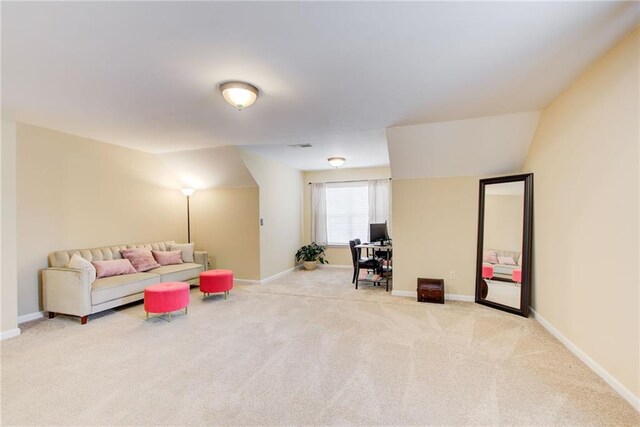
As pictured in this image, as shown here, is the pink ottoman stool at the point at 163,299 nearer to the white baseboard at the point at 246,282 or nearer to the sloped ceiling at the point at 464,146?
the white baseboard at the point at 246,282

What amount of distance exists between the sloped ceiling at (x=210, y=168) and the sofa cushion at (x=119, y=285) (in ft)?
7.10

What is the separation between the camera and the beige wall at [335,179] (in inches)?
285

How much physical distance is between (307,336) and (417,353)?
1.13 m

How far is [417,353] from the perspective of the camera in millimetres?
2795

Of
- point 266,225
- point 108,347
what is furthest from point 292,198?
point 108,347

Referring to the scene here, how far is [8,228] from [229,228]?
318cm

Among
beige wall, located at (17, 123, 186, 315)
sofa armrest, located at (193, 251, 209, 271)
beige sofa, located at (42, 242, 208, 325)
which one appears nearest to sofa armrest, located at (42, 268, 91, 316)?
beige sofa, located at (42, 242, 208, 325)

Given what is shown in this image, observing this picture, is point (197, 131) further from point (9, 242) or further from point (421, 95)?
point (421, 95)

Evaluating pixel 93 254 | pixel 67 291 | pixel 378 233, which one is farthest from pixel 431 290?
pixel 93 254

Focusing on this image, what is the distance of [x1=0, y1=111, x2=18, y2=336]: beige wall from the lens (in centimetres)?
324

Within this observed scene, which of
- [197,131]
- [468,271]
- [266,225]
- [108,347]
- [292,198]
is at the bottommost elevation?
[108,347]

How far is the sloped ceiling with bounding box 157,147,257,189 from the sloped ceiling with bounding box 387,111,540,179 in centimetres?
272

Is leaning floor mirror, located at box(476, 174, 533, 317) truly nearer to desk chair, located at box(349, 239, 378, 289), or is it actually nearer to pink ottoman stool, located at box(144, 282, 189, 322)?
desk chair, located at box(349, 239, 378, 289)

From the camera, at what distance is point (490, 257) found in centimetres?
426
